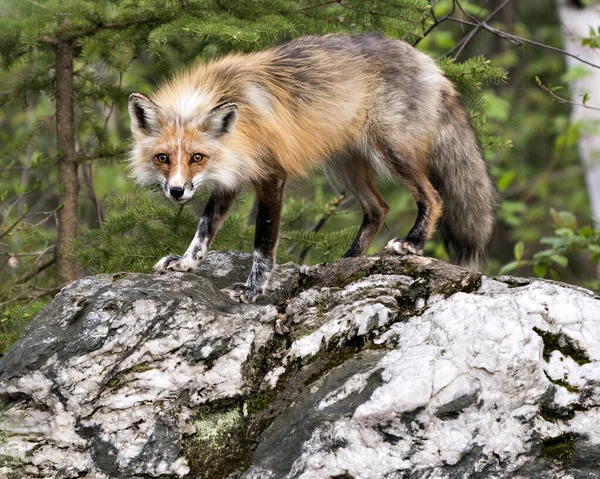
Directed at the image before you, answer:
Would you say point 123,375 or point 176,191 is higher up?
point 176,191

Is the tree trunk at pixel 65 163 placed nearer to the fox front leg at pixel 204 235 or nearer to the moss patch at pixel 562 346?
the fox front leg at pixel 204 235

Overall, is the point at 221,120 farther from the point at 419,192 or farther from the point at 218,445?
the point at 218,445

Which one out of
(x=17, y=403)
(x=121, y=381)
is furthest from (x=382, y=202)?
(x=17, y=403)

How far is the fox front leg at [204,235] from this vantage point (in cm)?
505

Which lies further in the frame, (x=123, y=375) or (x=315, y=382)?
(x=123, y=375)

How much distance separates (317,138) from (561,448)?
2975 millimetres

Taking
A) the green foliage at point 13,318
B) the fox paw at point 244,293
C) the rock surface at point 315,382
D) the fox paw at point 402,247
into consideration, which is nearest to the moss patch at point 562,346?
the rock surface at point 315,382

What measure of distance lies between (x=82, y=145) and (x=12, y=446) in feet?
14.3

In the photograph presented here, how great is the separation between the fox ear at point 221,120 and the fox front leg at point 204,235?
48 cm

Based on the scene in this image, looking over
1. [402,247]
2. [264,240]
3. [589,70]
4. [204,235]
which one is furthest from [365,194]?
[589,70]

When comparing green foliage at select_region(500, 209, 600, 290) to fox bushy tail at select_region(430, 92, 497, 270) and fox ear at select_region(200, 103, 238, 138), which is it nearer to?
fox bushy tail at select_region(430, 92, 497, 270)

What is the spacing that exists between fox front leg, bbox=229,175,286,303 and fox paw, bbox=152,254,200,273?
357mm

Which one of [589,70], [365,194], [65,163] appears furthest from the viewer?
[589,70]

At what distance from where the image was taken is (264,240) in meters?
5.15
